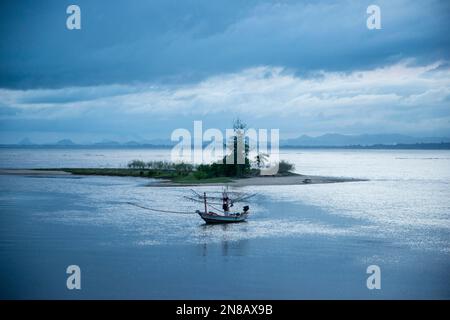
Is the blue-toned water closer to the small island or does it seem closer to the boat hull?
the boat hull

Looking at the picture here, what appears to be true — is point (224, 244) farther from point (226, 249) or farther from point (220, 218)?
point (220, 218)

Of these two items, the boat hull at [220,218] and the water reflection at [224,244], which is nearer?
the water reflection at [224,244]

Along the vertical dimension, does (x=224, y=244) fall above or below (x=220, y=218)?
below

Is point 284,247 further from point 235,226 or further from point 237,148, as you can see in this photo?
point 237,148

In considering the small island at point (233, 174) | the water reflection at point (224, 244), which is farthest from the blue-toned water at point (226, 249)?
the small island at point (233, 174)

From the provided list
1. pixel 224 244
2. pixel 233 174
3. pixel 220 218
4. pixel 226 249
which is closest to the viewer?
pixel 226 249

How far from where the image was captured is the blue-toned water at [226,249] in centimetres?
1855

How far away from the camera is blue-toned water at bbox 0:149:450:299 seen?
18.5 metres

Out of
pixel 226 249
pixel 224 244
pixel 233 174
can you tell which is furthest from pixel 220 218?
pixel 233 174

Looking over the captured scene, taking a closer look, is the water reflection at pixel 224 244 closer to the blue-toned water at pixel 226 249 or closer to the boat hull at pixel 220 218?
the blue-toned water at pixel 226 249

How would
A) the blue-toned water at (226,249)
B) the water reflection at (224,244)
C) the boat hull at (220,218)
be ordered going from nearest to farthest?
the blue-toned water at (226,249), the water reflection at (224,244), the boat hull at (220,218)

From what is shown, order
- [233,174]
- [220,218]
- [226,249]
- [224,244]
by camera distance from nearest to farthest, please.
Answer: [226,249] < [224,244] < [220,218] < [233,174]

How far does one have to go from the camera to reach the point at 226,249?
24.3 metres
